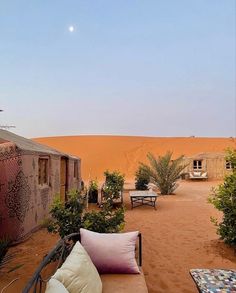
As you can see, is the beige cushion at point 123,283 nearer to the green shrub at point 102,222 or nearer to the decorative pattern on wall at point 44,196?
the green shrub at point 102,222

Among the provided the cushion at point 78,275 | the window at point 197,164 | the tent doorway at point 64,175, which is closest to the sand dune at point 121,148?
the window at point 197,164

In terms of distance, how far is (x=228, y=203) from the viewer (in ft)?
19.4

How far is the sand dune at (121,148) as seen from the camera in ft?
142

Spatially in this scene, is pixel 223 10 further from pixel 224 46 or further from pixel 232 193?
pixel 232 193

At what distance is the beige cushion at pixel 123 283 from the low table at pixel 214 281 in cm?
60

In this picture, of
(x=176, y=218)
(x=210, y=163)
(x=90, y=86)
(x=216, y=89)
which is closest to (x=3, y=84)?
(x=90, y=86)

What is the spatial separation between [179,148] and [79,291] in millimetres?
55071

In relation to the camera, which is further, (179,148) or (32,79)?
(179,148)

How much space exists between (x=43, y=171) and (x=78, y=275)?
652 centimetres

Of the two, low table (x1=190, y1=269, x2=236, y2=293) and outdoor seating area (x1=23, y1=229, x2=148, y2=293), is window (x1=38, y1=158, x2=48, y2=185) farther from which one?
low table (x1=190, y1=269, x2=236, y2=293)

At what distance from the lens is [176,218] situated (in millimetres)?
9617

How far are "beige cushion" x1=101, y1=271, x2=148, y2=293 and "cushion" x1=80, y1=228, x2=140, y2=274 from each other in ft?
0.25

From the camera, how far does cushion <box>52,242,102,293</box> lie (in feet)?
8.41

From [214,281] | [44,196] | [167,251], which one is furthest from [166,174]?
[214,281]
